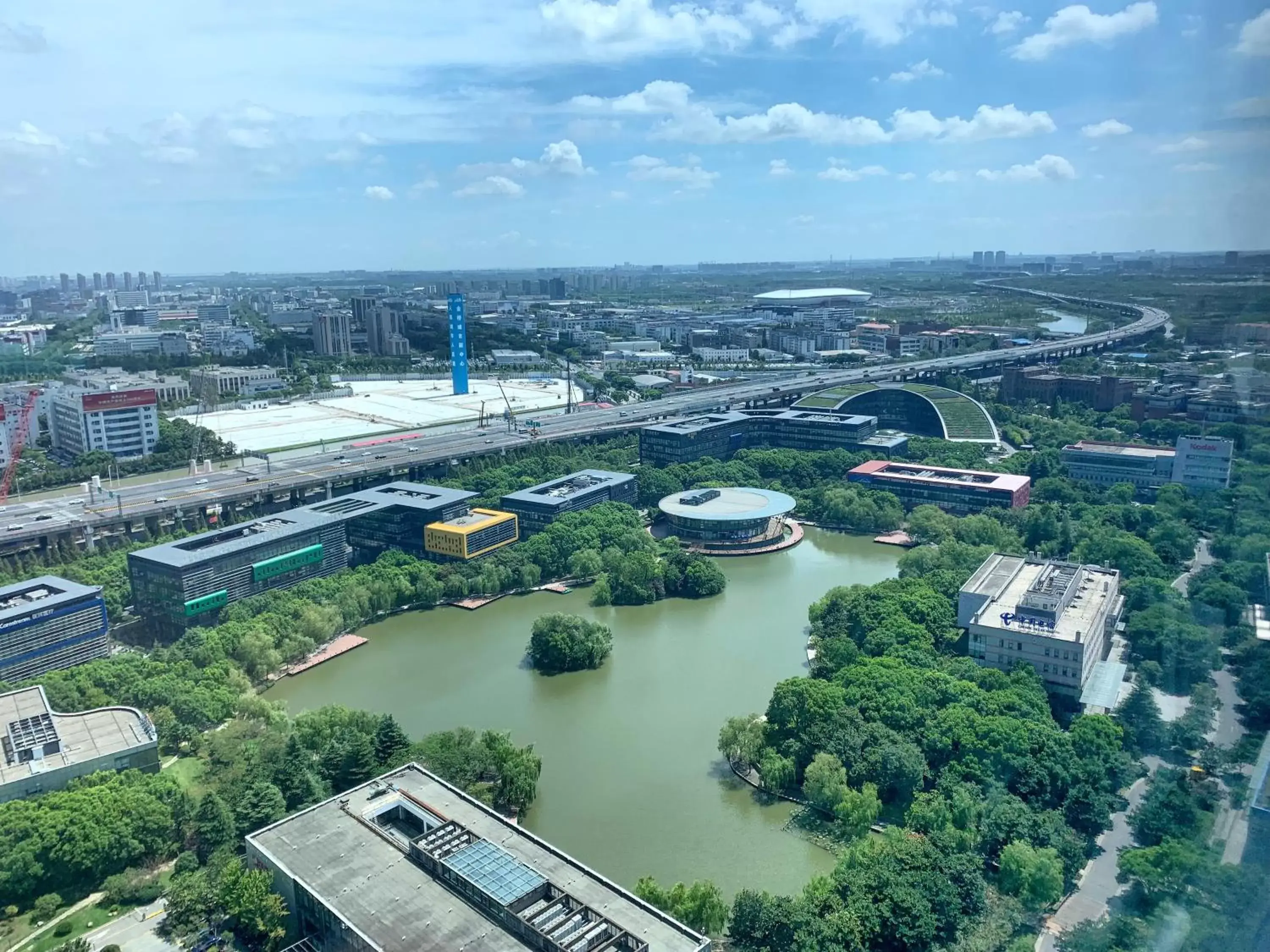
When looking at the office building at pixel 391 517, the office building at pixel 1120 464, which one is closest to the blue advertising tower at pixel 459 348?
the office building at pixel 391 517

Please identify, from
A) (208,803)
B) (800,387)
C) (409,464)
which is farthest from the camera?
(800,387)

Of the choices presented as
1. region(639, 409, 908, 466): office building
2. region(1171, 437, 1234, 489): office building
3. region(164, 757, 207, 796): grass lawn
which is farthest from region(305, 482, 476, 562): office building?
region(1171, 437, 1234, 489): office building

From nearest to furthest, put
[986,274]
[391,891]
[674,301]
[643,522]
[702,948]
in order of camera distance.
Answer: [702,948], [391,891], [643,522], [674,301], [986,274]

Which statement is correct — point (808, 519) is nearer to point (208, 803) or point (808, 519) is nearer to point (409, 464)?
point (409, 464)

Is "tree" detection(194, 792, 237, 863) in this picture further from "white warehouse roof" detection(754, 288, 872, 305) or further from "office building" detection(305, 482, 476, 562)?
"white warehouse roof" detection(754, 288, 872, 305)

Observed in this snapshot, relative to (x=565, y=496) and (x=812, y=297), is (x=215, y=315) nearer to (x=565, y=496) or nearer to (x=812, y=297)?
(x=812, y=297)

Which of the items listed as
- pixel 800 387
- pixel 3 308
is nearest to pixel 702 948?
pixel 800 387

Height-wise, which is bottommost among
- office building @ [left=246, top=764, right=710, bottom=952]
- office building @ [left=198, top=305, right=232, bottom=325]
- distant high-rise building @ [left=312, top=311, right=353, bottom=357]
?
office building @ [left=246, top=764, right=710, bottom=952]
